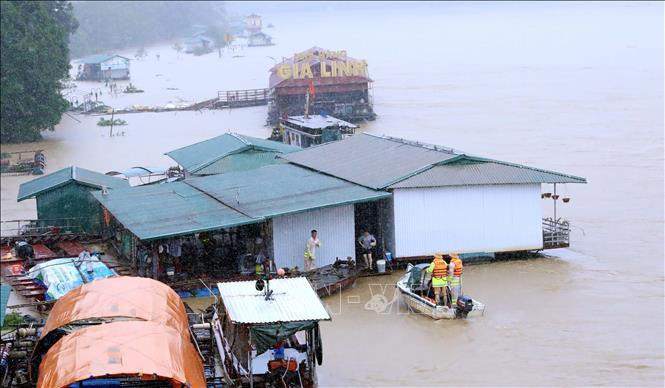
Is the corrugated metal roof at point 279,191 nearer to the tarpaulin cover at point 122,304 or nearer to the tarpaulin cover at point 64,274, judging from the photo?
the tarpaulin cover at point 64,274

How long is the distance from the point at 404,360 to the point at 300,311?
11.1 ft

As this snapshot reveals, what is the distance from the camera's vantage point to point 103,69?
69562 millimetres

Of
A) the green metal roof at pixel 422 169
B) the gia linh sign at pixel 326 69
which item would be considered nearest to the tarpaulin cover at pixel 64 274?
the green metal roof at pixel 422 169

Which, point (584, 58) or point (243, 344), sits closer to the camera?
point (243, 344)

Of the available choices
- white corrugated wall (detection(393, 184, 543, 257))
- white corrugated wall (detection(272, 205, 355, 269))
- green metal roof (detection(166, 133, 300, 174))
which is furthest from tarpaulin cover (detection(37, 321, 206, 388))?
green metal roof (detection(166, 133, 300, 174))

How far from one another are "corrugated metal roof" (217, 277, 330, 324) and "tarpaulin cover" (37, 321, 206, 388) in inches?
37.8

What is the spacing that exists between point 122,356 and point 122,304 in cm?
179

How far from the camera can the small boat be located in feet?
54.4

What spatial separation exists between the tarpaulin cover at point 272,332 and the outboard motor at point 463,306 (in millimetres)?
4866

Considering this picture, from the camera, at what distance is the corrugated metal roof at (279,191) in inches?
749

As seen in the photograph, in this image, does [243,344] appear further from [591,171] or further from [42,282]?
[591,171]

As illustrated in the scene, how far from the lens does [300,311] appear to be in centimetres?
1238

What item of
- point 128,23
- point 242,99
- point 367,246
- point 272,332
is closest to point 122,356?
point 272,332

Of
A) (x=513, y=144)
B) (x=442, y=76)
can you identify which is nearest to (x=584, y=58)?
(x=442, y=76)
